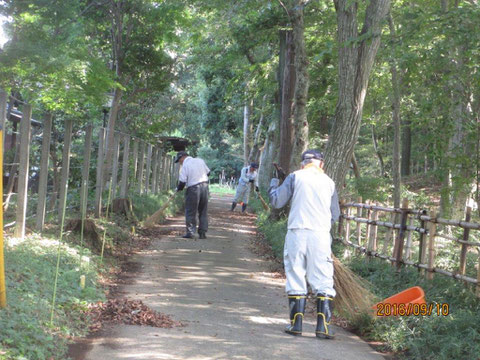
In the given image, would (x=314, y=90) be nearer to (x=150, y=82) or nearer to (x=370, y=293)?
(x=150, y=82)

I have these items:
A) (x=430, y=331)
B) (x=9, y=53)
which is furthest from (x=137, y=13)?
(x=430, y=331)

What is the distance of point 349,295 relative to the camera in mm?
7660

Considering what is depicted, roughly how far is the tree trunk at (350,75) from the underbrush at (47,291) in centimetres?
437

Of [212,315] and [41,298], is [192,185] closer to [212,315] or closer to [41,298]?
[212,315]

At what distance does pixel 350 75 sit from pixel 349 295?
15.7 feet

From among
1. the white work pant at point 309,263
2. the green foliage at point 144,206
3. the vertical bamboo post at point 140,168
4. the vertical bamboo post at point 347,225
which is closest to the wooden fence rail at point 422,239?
the vertical bamboo post at point 347,225

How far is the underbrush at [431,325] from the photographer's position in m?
6.02

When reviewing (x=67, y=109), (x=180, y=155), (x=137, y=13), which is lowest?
(x=180, y=155)

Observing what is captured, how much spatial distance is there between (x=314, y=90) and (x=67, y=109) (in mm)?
8609

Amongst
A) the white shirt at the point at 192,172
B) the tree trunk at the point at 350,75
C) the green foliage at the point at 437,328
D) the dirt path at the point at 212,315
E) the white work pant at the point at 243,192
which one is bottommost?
the dirt path at the point at 212,315

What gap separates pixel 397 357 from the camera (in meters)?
6.24

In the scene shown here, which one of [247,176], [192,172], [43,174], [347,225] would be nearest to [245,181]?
[247,176]
